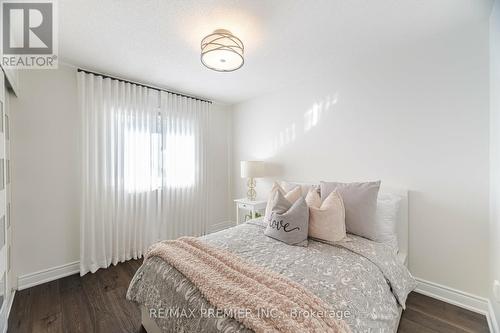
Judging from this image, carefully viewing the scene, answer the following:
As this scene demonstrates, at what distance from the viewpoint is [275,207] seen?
6.91 feet

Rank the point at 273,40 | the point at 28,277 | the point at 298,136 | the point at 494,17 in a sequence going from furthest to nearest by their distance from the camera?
the point at 298,136 < the point at 28,277 < the point at 273,40 < the point at 494,17

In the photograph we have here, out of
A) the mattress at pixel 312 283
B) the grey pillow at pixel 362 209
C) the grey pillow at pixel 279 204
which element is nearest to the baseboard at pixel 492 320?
the mattress at pixel 312 283

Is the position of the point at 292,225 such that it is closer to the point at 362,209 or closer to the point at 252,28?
the point at 362,209

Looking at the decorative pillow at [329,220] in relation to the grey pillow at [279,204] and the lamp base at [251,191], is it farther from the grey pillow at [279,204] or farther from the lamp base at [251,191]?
the lamp base at [251,191]

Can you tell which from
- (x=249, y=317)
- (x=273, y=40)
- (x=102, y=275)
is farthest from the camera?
(x=102, y=275)

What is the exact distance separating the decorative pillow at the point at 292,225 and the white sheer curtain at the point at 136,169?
1.98 metres

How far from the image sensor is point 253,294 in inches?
44.7

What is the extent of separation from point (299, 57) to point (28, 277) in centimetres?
363

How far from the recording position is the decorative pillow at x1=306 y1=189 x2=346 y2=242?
1886mm

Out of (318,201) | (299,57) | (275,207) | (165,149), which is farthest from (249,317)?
(165,149)

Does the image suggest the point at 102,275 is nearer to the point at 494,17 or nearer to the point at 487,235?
the point at 487,235

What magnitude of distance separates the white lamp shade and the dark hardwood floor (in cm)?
199

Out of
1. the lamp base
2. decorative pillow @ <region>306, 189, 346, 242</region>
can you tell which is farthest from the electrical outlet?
the lamp base

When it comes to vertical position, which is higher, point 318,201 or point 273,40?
point 273,40
